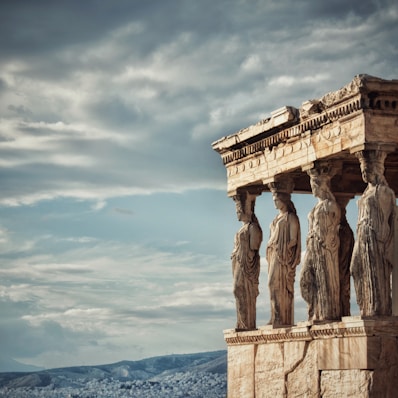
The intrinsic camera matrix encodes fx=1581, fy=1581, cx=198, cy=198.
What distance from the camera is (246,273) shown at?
28.5 m

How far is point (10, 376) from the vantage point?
89438 millimetres

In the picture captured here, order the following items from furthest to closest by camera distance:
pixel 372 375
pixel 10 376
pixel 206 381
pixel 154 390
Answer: pixel 10 376
pixel 154 390
pixel 206 381
pixel 372 375

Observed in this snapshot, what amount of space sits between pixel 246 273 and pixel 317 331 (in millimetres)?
3581

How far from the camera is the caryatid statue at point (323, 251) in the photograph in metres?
25.4

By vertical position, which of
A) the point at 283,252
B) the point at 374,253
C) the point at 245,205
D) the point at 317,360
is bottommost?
the point at 317,360

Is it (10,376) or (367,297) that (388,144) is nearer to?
(367,297)

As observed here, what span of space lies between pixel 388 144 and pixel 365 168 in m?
0.51

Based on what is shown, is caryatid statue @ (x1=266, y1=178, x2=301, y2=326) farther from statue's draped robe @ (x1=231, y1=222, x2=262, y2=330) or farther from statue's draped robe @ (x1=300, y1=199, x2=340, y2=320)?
statue's draped robe @ (x1=300, y1=199, x2=340, y2=320)

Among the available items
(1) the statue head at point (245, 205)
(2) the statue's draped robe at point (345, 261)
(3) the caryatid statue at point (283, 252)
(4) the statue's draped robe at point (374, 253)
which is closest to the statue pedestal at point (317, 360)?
(4) the statue's draped robe at point (374, 253)

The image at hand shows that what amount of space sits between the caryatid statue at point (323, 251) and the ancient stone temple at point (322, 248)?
2 centimetres

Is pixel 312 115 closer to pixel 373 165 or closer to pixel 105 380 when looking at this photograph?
pixel 373 165

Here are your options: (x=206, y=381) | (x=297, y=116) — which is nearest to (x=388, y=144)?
(x=297, y=116)

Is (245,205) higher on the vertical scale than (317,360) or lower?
higher

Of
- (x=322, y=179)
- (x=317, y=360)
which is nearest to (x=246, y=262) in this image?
(x=322, y=179)
